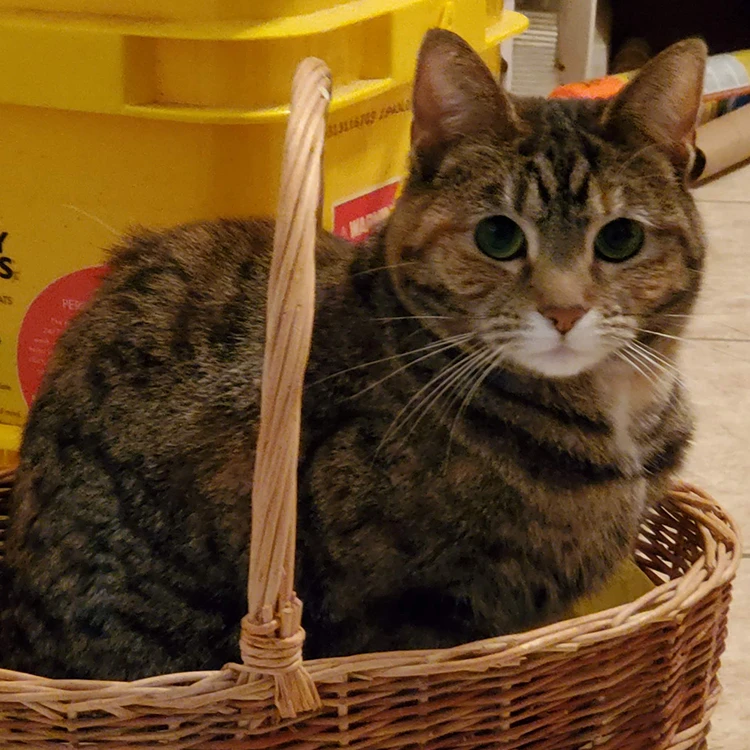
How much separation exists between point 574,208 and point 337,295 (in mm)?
265

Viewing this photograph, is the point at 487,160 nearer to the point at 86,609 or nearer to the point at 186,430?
the point at 186,430

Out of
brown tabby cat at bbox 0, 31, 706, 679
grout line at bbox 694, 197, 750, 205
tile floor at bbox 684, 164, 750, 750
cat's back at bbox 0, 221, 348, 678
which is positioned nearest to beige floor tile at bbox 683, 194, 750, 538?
tile floor at bbox 684, 164, 750, 750

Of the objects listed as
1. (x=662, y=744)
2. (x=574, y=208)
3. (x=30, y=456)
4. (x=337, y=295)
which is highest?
(x=574, y=208)

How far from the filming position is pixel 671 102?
3.04ft

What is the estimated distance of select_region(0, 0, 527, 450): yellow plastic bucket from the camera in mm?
1108

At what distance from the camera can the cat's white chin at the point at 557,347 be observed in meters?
0.86

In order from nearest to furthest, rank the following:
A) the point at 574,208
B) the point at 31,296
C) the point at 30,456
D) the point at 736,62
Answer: the point at 574,208 → the point at 30,456 → the point at 31,296 → the point at 736,62

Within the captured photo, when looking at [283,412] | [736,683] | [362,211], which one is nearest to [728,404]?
[736,683]

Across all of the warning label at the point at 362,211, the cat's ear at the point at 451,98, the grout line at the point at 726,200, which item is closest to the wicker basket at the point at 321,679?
the cat's ear at the point at 451,98

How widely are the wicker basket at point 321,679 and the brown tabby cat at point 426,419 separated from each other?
0.09 m

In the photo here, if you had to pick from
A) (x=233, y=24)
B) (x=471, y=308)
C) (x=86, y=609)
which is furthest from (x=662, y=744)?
(x=233, y=24)

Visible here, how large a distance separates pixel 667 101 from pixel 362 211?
0.50 meters

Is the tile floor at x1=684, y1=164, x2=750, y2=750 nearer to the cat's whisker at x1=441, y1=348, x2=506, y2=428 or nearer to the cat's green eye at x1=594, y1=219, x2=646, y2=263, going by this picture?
the cat's green eye at x1=594, y1=219, x2=646, y2=263

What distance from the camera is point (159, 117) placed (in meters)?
1.12
